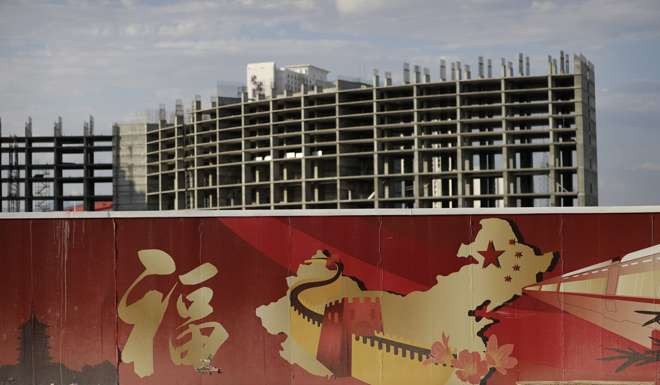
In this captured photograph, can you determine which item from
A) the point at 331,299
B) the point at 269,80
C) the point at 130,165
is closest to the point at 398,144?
the point at 269,80

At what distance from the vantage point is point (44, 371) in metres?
15.8

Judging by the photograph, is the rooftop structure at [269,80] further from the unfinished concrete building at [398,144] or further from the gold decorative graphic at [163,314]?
the gold decorative graphic at [163,314]

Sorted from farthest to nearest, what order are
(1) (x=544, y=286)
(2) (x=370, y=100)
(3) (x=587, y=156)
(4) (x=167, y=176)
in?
(4) (x=167, y=176)
(2) (x=370, y=100)
(3) (x=587, y=156)
(1) (x=544, y=286)

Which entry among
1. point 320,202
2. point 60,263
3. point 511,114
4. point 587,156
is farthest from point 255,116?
point 60,263

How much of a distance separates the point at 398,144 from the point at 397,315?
92.1 m

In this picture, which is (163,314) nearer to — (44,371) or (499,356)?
(44,371)

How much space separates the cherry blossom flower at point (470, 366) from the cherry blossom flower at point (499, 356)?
0.15m

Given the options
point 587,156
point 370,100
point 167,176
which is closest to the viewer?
point 587,156

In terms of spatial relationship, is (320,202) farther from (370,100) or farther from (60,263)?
(60,263)

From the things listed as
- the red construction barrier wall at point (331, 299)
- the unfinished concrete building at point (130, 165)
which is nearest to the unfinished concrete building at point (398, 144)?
the unfinished concrete building at point (130, 165)

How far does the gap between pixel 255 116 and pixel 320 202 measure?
1411 cm

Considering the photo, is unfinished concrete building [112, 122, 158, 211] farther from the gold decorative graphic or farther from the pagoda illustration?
the gold decorative graphic

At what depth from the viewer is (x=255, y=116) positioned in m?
113

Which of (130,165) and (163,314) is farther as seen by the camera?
(130,165)
